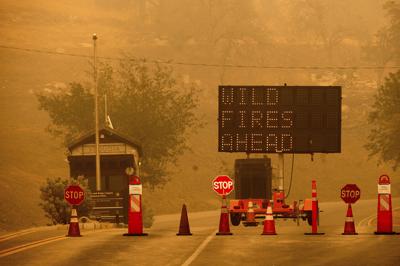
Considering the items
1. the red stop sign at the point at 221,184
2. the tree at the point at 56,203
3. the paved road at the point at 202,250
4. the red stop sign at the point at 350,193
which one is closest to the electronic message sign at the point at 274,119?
the red stop sign at the point at 221,184

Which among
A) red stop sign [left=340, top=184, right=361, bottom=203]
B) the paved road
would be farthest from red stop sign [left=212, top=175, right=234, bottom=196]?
red stop sign [left=340, top=184, right=361, bottom=203]

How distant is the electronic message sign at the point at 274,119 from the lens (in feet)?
117

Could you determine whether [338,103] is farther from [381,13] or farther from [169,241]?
[381,13]

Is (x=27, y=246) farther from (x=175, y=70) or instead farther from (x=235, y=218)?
(x=175, y=70)

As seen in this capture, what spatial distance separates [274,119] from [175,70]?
93725mm

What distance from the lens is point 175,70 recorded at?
5084 inches

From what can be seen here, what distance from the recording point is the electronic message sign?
35781mm

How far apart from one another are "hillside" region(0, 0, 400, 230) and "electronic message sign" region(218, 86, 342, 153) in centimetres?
2430

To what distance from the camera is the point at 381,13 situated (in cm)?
17862

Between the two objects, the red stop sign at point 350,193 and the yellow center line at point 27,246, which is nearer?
the yellow center line at point 27,246

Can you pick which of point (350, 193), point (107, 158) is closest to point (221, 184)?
point (107, 158)

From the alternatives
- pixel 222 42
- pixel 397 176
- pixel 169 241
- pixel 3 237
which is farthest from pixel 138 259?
pixel 222 42

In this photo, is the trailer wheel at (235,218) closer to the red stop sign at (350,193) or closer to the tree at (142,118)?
the red stop sign at (350,193)

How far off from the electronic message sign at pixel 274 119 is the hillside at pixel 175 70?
957 inches
